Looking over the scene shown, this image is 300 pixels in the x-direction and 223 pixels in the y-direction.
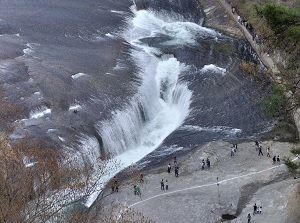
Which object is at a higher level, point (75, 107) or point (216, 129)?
point (216, 129)

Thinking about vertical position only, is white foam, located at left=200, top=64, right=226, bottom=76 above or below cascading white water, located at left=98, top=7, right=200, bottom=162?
above

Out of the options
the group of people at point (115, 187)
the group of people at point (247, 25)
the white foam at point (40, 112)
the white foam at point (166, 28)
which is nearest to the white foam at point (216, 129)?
the group of people at point (115, 187)

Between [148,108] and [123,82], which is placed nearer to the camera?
[148,108]

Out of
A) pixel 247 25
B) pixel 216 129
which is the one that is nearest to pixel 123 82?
pixel 216 129

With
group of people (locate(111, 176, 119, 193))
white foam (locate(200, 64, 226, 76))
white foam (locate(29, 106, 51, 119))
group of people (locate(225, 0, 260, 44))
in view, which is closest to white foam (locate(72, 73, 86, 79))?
white foam (locate(29, 106, 51, 119))

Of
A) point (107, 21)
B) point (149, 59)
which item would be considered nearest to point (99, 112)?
point (149, 59)

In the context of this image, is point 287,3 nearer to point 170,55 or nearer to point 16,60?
point 170,55

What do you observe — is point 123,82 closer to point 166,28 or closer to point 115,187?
point 115,187

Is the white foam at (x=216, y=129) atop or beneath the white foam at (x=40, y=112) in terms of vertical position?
atop

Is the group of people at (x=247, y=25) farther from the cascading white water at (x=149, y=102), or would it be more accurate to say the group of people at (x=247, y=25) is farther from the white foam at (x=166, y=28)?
the cascading white water at (x=149, y=102)

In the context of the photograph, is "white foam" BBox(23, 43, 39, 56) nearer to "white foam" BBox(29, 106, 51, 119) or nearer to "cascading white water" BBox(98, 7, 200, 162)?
"cascading white water" BBox(98, 7, 200, 162)

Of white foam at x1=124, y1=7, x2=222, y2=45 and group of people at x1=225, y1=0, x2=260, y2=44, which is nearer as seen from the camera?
group of people at x1=225, y1=0, x2=260, y2=44

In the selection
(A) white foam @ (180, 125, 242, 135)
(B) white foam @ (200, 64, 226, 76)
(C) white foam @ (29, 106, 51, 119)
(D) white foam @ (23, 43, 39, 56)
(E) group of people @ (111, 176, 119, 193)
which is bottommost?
(E) group of people @ (111, 176, 119, 193)
